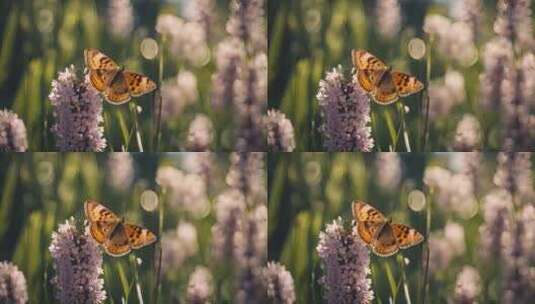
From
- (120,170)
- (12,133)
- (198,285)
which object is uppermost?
(12,133)

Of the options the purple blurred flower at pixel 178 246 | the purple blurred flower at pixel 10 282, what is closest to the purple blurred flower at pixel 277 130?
the purple blurred flower at pixel 178 246

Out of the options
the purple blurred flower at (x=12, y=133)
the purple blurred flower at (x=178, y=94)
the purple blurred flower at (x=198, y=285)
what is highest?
the purple blurred flower at (x=178, y=94)

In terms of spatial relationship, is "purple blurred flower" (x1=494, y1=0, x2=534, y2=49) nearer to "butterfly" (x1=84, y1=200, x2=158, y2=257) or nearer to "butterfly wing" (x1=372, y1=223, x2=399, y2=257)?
"butterfly wing" (x1=372, y1=223, x2=399, y2=257)

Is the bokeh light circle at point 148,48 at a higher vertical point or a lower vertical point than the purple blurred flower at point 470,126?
higher

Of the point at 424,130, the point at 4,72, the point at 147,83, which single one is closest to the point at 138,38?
the point at 147,83

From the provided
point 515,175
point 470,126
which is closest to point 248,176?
point 470,126

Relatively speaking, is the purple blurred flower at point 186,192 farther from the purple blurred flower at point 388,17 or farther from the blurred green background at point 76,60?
the purple blurred flower at point 388,17

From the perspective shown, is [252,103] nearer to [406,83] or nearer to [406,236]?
[406,83]
